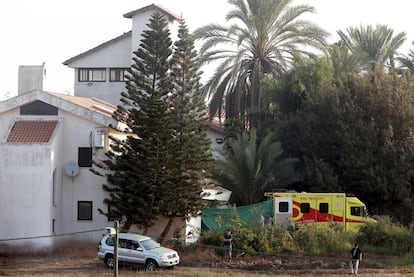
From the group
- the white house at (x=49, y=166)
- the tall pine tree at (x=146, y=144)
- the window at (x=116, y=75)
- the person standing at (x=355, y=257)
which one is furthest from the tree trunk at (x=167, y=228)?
the window at (x=116, y=75)

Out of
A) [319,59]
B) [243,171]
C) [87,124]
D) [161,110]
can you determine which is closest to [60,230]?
[87,124]

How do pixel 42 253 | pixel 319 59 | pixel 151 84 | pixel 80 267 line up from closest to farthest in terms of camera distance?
pixel 80 267 → pixel 42 253 → pixel 151 84 → pixel 319 59

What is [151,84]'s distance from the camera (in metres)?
34.8

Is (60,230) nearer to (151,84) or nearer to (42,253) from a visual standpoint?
(42,253)

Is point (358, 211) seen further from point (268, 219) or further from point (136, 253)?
point (136, 253)

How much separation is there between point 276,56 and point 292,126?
5.34 meters

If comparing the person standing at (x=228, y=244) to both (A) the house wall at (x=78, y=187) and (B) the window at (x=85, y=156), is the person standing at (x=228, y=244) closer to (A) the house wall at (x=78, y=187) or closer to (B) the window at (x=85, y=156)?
(A) the house wall at (x=78, y=187)

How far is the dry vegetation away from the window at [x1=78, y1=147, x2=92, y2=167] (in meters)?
3.60

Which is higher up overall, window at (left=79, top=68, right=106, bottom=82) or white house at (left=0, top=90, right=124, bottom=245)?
window at (left=79, top=68, right=106, bottom=82)

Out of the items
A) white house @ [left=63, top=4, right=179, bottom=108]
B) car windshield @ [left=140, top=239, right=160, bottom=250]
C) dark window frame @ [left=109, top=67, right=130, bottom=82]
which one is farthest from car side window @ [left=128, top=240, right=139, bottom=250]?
A: dark window frame @ [left=109, top=67, right=130, bottom=82]

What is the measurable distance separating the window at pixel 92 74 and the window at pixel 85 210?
63.4 feet

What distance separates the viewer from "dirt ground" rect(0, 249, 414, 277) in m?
27.9

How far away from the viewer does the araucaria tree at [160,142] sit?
33125 mm

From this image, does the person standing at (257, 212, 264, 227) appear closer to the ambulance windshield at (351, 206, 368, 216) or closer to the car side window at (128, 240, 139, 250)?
the ambulance windshield at (351, 206, 368, 216)
